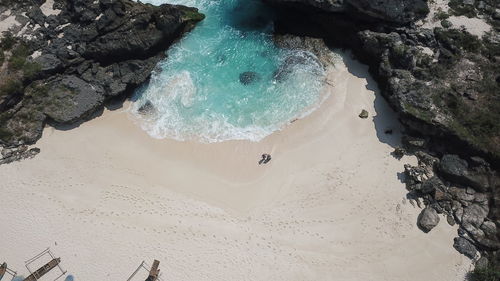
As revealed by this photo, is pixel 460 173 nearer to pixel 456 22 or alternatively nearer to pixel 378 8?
pixel 456 22

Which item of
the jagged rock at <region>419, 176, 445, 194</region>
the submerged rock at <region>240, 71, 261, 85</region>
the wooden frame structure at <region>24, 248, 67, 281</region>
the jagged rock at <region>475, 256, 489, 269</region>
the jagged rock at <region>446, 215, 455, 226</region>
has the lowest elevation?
the wooden frame structure at <region>24, 248, 67, 281</region>

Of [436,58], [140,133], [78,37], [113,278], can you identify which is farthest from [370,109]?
[78,37]

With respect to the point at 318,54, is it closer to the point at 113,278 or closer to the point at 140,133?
the point at 140,133

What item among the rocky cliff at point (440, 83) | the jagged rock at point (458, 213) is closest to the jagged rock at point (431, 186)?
the rocky cliff at point (440, 83)

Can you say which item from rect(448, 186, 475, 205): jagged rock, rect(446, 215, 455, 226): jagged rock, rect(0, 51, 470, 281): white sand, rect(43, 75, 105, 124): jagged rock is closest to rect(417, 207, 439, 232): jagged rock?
rect(0, 51, 470, 281): white sand

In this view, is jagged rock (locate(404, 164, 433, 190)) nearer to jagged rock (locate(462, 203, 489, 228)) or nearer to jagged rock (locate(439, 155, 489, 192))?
jagged rock (locate(439, 155, 489, 192))

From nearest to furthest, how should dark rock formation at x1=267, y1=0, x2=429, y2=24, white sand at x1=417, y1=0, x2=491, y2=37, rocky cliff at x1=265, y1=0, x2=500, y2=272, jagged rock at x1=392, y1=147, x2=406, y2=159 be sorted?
rocky cliff at x1=265, y1=0, x2=500, y2=272 < jagged rock at x1=392, y1=147, x2=406, y2=159 < dark rock formation at x1=267, y1=0, x2=429, y2=24 < white sand at x1=417, y1=0, x2=491, y2=37

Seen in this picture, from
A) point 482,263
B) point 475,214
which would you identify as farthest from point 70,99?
point 482,263
